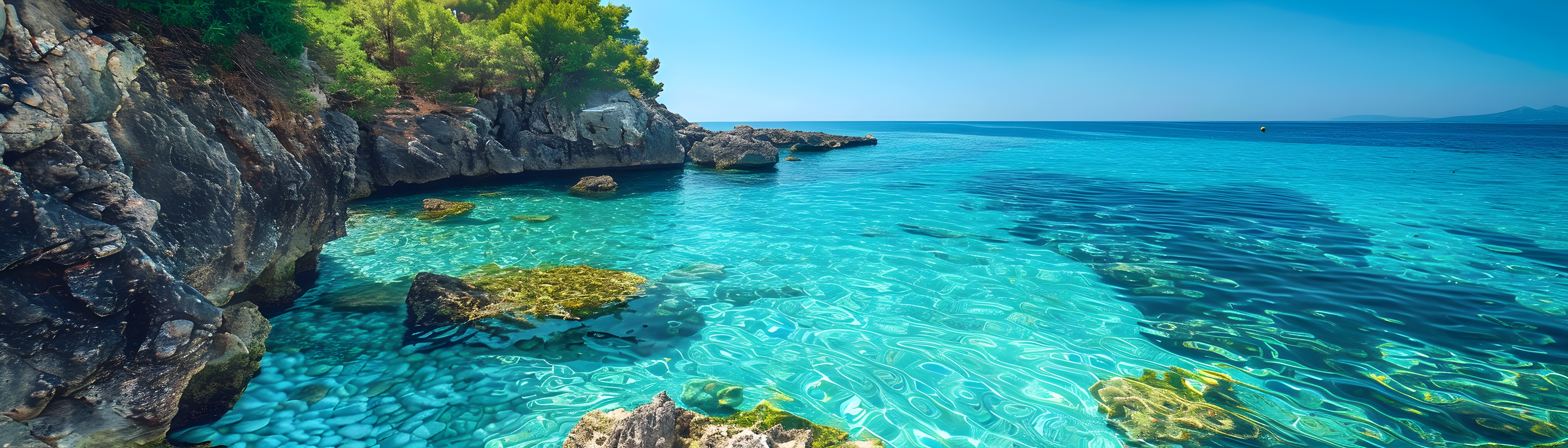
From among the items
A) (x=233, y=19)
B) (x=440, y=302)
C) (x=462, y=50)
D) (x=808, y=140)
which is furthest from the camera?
(x=808, y=140)

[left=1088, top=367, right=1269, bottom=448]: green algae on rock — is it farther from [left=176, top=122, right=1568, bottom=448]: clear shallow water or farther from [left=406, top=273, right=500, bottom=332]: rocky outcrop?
[left=406, top=273, right=500, bottom=332]: rocky outcrop

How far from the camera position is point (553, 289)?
9586 millimetres

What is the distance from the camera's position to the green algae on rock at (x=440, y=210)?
16.9 m

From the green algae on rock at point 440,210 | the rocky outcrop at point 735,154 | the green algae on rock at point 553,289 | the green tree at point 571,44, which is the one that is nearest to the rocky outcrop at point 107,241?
the green algae on rock at point 553,289

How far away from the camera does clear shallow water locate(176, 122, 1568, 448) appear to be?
596cm

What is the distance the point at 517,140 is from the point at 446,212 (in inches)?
557

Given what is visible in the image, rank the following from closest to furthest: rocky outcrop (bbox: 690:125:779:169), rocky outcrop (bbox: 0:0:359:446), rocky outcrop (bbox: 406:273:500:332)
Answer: rocky outcrop (bbox: 0:0:359:446) < rocky outcrop (bbox: 406:273:500:332) < rocky outcrop (bbox: 690:125:779:169)

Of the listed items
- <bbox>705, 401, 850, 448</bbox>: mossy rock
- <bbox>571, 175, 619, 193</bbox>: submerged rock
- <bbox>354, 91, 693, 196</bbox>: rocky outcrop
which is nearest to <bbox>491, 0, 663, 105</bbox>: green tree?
<bbox>354, 91, 693, 196</bbox>: rocky outcrop

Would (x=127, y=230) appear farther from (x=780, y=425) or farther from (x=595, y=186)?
(x=595, y=186)

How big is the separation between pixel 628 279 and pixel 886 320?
4.87 meters

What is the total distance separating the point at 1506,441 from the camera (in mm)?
5520

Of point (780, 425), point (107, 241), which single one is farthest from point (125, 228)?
point (780, 425)

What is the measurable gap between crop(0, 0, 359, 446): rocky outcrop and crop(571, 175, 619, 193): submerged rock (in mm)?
17172

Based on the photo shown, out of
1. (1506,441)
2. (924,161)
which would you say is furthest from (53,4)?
(924,161)
